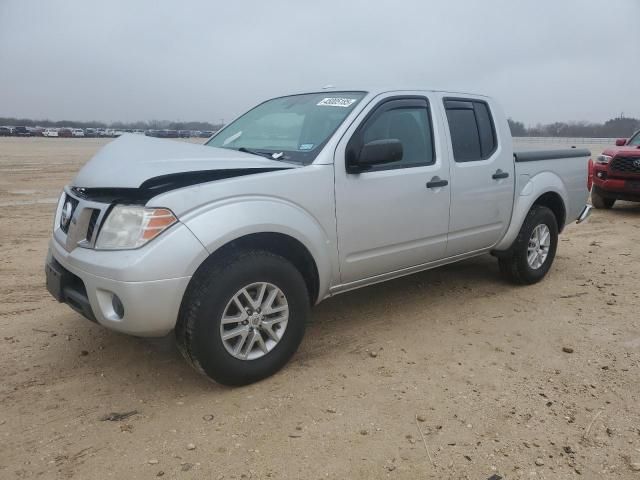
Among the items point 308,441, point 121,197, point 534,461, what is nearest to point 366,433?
point 308,441

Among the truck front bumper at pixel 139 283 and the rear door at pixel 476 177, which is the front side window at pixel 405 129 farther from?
the truck front bumper at pixel 139 283

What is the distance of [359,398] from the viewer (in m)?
3.04

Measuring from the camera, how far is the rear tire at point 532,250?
496 cm

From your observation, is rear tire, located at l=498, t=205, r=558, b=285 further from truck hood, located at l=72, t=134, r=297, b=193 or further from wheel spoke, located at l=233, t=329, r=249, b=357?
wheel spoke, located at l=233, t=329, r=249, b=357

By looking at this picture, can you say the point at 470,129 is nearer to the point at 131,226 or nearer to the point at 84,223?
the point at 131,226

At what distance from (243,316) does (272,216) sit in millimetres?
604

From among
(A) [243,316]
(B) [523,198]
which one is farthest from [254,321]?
(B) [523,198]

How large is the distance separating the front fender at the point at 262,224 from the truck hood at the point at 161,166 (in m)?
0.19

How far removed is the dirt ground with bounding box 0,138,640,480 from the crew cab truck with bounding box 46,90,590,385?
390 mm

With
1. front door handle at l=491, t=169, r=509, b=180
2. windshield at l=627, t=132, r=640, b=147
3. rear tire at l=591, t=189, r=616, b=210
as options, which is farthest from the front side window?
windshield at l=627, t=132, r=640, b=147

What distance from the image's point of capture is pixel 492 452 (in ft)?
8.38

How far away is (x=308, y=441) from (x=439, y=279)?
3152mm

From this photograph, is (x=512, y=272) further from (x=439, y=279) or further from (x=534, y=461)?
(x=534, y=461)

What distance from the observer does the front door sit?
3.49 metres
